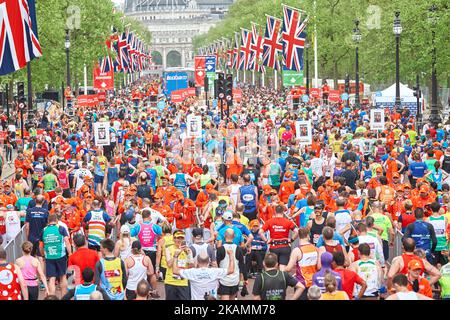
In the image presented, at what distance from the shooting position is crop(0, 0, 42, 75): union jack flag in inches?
871

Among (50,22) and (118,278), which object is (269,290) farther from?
(50,22)

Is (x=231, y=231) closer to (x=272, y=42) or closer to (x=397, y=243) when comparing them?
(x=397, y=243)

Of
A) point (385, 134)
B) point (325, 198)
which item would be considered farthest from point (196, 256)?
point (385, 134)

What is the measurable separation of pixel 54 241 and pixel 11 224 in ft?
7.85

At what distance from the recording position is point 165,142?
3291 cm

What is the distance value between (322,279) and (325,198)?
610cm

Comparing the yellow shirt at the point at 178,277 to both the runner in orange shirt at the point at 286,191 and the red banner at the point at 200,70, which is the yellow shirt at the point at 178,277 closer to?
the runner in orange shirt at the point at 286,191

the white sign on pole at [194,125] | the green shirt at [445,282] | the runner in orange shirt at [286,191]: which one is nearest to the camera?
the green shirt at [445,282]

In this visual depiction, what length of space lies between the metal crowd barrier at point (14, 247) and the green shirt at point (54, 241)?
72.3 inches

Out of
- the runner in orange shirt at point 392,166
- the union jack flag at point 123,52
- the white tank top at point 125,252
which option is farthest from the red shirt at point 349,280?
the union jack flag at point 123,52

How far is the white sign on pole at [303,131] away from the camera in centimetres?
2894

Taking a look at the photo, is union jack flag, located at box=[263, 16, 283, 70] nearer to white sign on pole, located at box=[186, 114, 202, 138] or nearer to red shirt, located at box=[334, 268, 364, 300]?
white sign on pole, located at box=[186, 114, 202, 138]

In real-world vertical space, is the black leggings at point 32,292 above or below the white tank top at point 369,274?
below

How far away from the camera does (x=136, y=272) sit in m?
13.8
